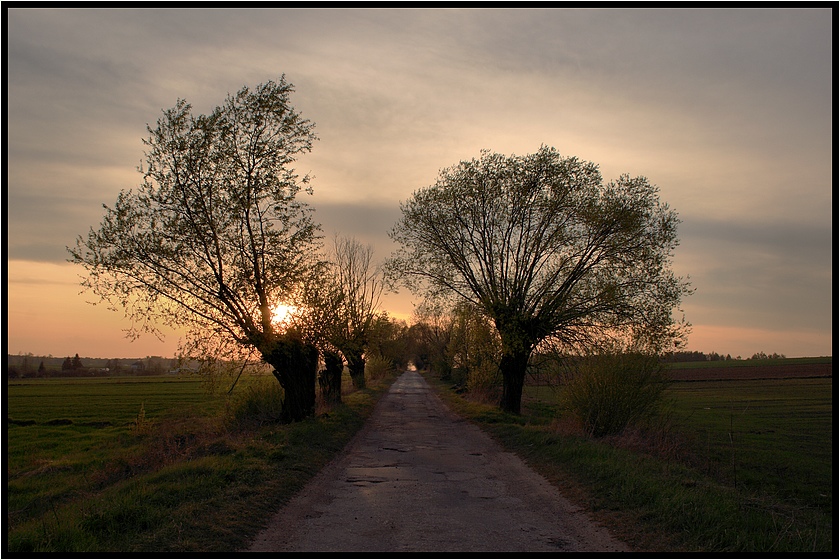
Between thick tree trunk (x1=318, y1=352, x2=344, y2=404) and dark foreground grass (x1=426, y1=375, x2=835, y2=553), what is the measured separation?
35.3ft

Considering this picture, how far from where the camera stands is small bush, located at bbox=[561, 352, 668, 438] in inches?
725

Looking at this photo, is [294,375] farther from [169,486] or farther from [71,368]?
[71,368]

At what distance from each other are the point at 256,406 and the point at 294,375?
3072 millimetres

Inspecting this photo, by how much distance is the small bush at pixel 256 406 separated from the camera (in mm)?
22500

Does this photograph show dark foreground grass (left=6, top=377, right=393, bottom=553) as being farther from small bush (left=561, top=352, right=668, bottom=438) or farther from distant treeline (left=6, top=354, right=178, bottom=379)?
distant treeline (left=6, top=354, right=178, bottom=379)

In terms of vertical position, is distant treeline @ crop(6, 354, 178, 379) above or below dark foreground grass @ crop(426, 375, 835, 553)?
below

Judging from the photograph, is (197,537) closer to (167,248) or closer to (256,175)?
(167,248)

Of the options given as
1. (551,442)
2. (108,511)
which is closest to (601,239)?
(551,442)

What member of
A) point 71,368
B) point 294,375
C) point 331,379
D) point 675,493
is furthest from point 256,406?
point 71,368

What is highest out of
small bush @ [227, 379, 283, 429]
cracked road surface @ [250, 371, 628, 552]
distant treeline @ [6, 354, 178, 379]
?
cracked road surface @ [250, 371, 628, 552]

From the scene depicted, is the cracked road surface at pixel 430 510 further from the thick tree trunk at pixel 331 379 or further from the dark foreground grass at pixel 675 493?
the thick tree trunk at pixel 331 379

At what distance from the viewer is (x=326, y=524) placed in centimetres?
829

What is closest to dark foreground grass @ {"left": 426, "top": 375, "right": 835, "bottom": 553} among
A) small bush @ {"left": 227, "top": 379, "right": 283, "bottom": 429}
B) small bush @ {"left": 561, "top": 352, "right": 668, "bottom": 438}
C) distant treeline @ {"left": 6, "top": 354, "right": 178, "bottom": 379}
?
small bush @ {"left": 561, "top": 352, "right": 668, "bottom": 438}

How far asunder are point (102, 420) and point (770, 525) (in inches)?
1666
